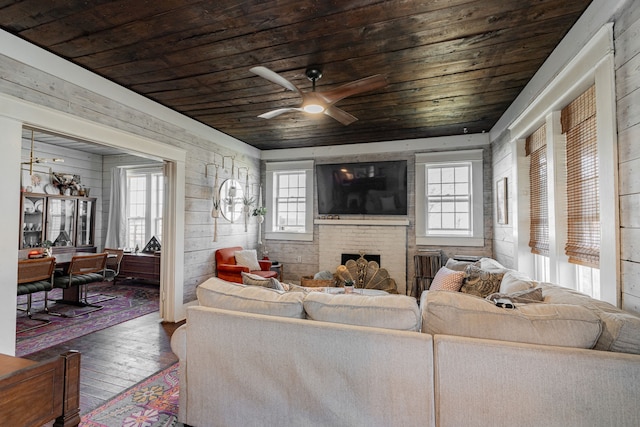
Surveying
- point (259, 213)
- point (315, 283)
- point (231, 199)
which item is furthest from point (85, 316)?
point (315, 283)

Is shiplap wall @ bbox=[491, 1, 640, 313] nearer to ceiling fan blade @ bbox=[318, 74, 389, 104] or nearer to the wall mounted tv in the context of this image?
ceiling fan blade @ bbox=[318, 74, 389, 104]

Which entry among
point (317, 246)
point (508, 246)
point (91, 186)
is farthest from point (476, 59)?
point (91, 186)

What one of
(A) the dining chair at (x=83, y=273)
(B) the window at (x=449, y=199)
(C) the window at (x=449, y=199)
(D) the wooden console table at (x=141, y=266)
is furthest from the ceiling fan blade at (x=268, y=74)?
(D) the wooden console table at (x=141, y=266)

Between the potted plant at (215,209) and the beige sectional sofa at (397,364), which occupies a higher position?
the potted plant at (215,209)

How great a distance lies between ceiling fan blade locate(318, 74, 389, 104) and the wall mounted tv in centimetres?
277

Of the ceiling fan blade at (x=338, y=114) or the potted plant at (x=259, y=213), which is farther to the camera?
the potted plant at (x=259, y=213)

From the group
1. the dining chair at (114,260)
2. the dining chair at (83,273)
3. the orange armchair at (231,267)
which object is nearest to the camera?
the dining chair at (83,273)

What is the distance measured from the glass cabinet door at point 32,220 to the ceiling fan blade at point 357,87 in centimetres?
588

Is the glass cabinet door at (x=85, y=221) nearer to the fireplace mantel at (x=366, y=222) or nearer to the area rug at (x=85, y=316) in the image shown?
the area rug at (x=85, y=316)

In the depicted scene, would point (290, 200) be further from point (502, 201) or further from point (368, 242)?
point (502, 201)

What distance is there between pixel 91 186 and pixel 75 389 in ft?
23.6

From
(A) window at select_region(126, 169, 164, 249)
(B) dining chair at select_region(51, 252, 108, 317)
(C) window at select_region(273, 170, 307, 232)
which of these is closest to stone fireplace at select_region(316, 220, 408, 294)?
(C) window at select_region(273, 170, 307, 232)

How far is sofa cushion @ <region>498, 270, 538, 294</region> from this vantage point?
2.30m

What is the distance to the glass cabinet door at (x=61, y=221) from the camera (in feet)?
19.6
